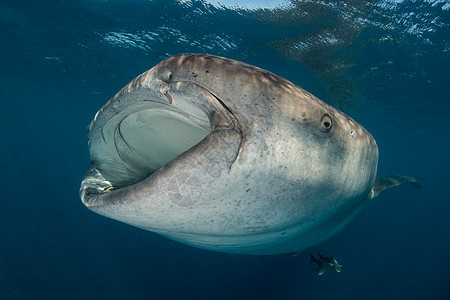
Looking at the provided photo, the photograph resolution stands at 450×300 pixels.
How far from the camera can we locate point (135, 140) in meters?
2.26

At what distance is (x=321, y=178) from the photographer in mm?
1662

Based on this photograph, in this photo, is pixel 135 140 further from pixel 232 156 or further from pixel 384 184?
pixel 384 184

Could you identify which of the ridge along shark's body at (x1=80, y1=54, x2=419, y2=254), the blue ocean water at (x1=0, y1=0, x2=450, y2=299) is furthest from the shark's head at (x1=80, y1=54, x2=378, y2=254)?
the blue ocean water at (x1=0, y1=0, x2=450, y2=299)

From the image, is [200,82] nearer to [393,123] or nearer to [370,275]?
[370,275]

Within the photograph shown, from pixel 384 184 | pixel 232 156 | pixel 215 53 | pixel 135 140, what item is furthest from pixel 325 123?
pixel 215 53

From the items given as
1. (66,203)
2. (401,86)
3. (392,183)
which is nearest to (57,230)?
(66,203)

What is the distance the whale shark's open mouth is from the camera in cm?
186

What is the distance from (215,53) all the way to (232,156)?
1425 centimetres

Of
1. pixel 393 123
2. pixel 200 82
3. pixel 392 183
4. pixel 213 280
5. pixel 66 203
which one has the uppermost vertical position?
pixel 393 123

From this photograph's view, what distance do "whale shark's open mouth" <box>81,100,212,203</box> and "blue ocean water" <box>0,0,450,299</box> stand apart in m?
8.94

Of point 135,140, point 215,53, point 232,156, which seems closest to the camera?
point 232,156

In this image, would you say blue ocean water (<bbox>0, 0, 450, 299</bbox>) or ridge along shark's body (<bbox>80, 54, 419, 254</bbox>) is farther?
blue ocean water (<bbox>0, 0, 450, 299</bbox>)

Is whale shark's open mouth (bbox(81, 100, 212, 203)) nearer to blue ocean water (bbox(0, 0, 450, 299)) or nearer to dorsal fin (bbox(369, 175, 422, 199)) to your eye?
dorsal fin (bbox(369, 175, 422, 199))

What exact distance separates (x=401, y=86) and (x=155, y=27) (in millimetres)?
14592
